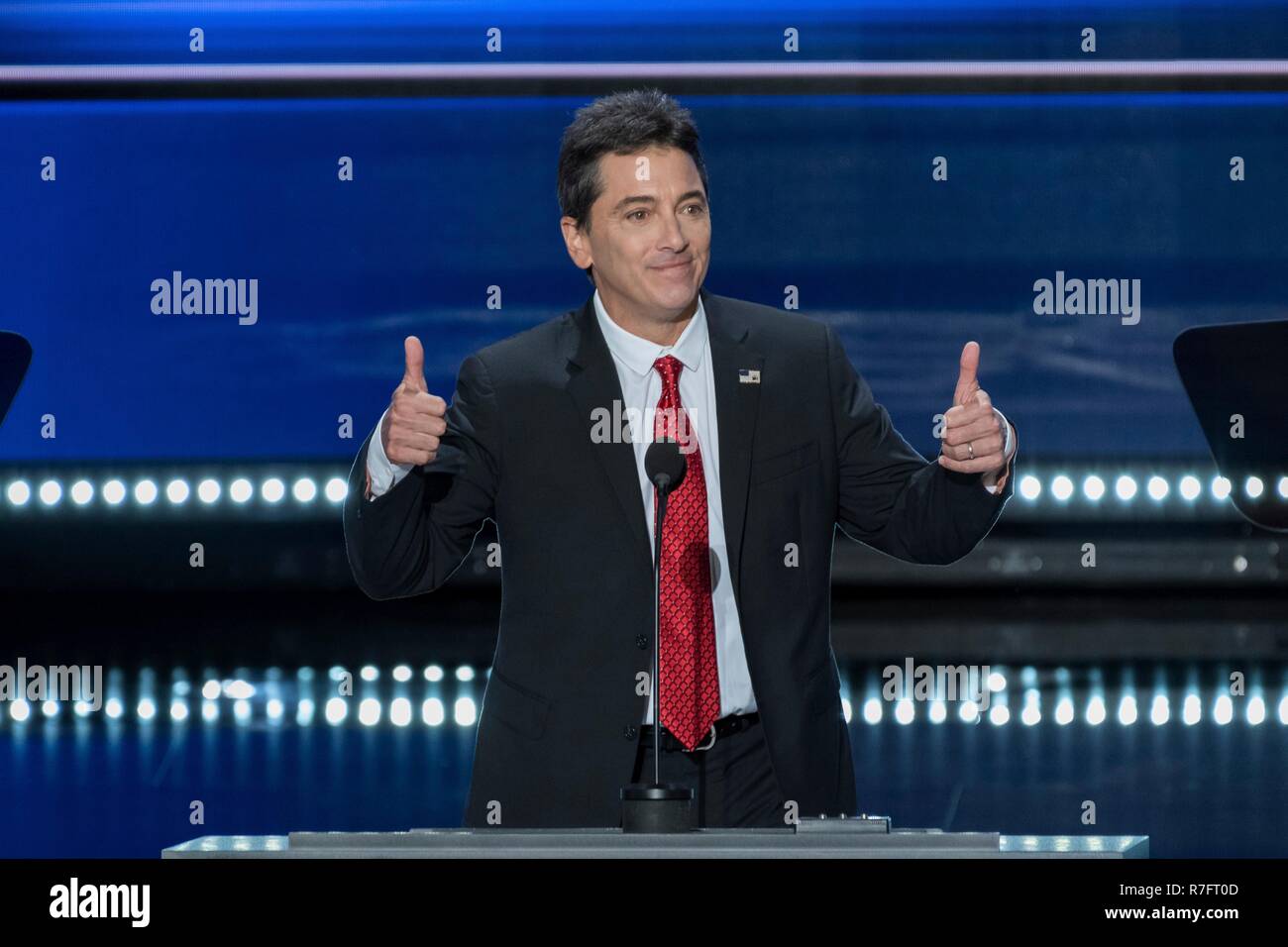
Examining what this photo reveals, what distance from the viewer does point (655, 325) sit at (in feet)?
8.99

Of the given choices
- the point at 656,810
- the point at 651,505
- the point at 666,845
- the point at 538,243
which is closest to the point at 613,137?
the point at 651,505

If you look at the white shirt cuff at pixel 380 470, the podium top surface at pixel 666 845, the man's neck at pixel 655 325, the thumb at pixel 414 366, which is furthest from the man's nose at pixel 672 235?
the podium top surface at pixel 666 845

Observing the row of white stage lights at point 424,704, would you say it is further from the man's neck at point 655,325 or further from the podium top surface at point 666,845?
the podium top surface at point 666,845

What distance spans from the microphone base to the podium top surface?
98mm

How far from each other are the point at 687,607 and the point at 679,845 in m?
1.00

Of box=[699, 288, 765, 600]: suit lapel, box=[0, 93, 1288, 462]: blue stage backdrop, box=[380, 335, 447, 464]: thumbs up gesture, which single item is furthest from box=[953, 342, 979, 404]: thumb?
box=[0, 93, 1288, 462]: blue stage backdrop

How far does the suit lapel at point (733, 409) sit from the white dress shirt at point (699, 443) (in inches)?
0.7

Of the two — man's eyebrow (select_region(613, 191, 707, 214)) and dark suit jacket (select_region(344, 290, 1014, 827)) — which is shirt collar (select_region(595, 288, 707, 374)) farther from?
man's eyebrow (select_region(613, 191, 707, 214))

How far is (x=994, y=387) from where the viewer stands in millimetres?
4633

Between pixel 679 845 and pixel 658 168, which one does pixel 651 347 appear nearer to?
pixel 658 168

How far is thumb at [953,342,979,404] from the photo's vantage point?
91.5 inches
